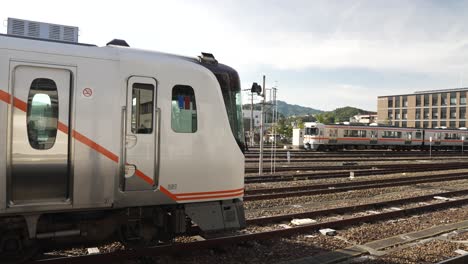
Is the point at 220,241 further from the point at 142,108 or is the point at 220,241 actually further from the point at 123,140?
the point at 142,108

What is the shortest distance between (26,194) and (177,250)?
2663 mm

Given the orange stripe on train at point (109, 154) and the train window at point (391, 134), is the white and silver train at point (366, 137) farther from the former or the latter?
the orange stripe on train at point (109, 154)

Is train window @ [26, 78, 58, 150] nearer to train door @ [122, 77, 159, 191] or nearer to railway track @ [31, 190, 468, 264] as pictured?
train door @ [122, 77, 159, 191]

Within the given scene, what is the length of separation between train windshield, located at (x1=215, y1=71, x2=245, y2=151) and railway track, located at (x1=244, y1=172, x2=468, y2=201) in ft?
18.0

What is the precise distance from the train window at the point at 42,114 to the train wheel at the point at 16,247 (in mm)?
Answer: 1240

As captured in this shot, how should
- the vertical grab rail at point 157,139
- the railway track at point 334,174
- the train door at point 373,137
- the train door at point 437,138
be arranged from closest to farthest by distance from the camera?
the vertical grab rail at point 157,139, the railway track at point 334,174, the train door at point 373,137, the train door at point 437,138

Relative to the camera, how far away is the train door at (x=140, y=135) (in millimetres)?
5383

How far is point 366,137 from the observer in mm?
45844

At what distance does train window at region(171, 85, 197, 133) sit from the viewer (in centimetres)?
575

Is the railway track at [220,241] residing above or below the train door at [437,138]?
below

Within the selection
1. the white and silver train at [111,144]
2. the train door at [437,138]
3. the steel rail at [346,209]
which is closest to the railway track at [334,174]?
the steel rail at [346,209]

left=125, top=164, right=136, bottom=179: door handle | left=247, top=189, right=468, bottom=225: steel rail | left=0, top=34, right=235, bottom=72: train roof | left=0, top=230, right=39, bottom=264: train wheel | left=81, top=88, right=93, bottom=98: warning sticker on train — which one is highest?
left=0, top=34, right=235, bottom=72: train roof

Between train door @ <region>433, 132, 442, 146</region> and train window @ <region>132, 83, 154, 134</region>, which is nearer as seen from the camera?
train window @ <region>132, 83, 154, 134</region>

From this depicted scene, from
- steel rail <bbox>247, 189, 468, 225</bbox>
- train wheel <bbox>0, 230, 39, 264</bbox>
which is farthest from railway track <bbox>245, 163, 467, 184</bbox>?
train wheel <bbox>0, 230, 39, 264</bbox>
